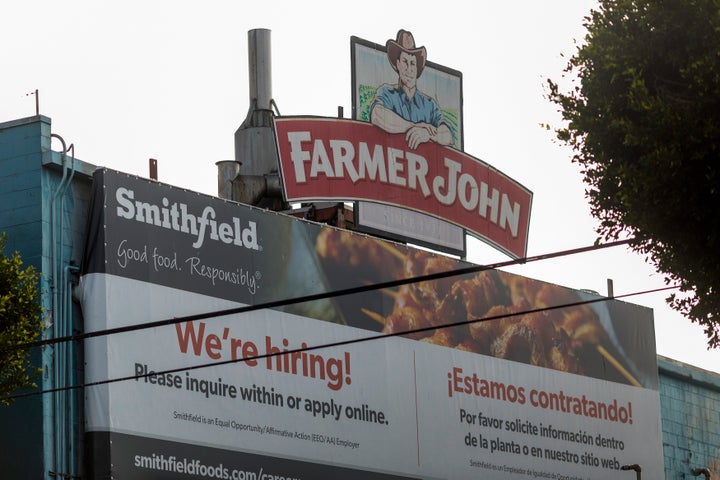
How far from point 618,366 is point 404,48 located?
9653 millimetres

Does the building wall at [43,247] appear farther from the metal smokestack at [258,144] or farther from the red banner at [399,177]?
the metal smokestack at [258,144]

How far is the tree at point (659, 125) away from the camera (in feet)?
62.7

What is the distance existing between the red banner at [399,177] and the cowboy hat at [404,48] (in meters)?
1.59

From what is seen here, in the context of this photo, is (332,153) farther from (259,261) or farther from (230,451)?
(230,451)

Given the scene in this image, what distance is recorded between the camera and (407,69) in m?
32.6

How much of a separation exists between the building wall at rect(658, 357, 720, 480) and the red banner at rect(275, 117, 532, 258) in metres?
7.38

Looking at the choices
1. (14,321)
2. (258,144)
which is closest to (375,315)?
(258,144)

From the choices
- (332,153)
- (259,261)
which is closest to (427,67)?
(332,153)

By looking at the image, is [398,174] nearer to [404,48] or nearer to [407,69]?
[407,69]

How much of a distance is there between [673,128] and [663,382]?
70.5 ft

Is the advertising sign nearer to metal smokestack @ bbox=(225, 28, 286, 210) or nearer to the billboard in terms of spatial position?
the billboard

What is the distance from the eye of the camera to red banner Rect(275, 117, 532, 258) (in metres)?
30.5

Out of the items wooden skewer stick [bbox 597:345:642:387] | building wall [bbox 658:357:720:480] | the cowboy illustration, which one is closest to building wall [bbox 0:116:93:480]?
the cowboy illustration

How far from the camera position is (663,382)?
39.8 m
